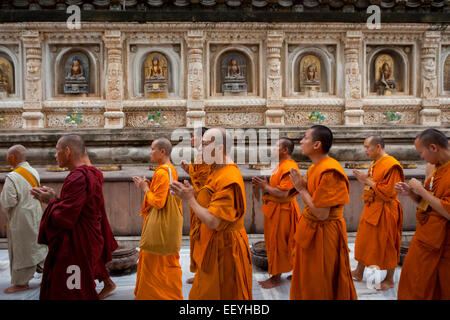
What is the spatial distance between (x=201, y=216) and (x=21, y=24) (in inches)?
382

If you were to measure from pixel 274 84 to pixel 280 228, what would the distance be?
21.9ft

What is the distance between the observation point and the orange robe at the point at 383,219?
3855mm

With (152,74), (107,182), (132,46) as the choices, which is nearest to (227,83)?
(152,74)

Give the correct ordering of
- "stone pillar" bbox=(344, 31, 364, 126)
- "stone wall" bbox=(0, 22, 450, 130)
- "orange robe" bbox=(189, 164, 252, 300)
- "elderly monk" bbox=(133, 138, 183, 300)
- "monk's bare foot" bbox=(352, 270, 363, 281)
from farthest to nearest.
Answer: "stone pillar" bbox=(344, 31, 364, 126)
"stone wall" bbox=(0, 22, 450, 130)
"monk's bare foot" bbox=(352, 270, 363, 281)
"elderly monk" bbox=(133, 138, 183, 300)
"orange robe" bbox=(189, 164, 252, 300)

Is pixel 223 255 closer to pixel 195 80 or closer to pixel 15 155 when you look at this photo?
pixel 15 155

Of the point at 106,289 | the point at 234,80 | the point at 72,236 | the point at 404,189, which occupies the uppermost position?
the point at 234,80

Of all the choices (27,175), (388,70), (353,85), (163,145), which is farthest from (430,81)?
(27,175)

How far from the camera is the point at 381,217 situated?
3977mm

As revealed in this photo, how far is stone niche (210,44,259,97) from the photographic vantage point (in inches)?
403

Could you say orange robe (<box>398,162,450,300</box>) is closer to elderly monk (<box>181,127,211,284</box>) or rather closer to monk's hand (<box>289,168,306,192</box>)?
monk's hand (<box>289,168,306,192</box>)

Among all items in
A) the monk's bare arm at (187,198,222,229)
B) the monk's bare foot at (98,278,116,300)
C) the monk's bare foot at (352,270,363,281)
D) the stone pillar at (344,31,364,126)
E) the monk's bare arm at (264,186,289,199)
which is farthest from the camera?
the stone pillar at (344,31,364,126)

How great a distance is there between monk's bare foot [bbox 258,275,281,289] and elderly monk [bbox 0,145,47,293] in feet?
8.48

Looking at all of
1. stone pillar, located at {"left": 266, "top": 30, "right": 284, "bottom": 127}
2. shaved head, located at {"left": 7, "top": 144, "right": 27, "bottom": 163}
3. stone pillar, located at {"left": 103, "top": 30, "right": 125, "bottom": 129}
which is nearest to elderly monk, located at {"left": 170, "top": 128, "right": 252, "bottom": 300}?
shaved head, located at {"left": 7, "top": 144, "right": 27, "bottom": 163}

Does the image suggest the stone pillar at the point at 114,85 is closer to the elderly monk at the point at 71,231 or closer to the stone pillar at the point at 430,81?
Result: the elderly monk at the point at 71,231
